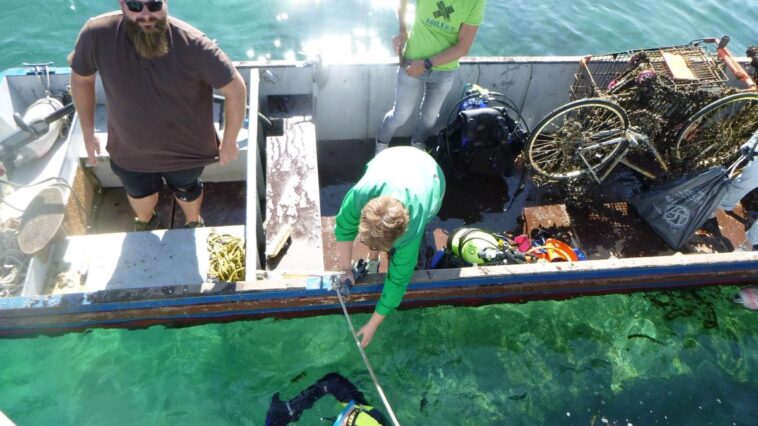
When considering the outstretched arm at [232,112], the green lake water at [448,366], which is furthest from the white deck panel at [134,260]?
the outstretched arm at [232,112]

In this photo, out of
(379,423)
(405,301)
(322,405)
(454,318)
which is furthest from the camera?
(454,318)

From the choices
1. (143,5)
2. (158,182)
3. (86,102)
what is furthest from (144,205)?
(143,5)

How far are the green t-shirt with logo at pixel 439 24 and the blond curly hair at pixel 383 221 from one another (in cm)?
220

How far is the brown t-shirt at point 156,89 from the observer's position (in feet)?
9.68

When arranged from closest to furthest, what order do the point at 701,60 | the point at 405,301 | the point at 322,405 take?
the point at 322,405
the point at 405,301
the point at 701,60

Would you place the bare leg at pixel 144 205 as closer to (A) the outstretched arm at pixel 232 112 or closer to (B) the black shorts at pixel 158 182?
(B) the black shorts at pixel 158 182

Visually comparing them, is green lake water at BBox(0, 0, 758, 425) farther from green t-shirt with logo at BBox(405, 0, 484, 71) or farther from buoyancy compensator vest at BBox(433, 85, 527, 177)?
green t-shirt with logo at BBox(405, 0, 484, 71)

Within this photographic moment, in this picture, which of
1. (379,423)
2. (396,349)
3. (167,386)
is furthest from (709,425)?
(167,386)

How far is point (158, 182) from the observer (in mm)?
4023

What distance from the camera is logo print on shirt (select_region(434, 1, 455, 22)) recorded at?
4055mm

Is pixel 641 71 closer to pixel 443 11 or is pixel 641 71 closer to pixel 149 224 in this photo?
pixel 443 11

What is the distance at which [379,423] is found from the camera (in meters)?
3.34

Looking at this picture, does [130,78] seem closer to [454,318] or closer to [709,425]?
[454,318]

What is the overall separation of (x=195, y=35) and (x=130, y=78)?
1.65ft
